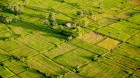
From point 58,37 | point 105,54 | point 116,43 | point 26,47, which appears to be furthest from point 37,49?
point 116,43

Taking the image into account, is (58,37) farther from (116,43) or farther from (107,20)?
(107,20)

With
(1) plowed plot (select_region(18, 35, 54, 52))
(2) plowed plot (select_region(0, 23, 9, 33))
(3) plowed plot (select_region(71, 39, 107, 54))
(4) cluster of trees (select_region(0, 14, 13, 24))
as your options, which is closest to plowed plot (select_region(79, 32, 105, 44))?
(3) plowed plot (select_region(71, 39, 107, 54))

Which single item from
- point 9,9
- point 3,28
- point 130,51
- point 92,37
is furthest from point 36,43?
point 9,9

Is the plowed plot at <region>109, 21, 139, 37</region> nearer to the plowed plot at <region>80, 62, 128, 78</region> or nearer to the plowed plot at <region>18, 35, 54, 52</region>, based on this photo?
the plowed plot at <region>80, 62, 128, 78</region>

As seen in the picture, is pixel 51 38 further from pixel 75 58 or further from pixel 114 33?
pixel 114 33

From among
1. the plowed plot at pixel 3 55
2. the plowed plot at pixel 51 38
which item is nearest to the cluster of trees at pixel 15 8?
the plowed plot at pixel 51 38

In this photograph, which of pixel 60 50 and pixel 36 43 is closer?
pixel 60 50

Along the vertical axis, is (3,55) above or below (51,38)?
below
